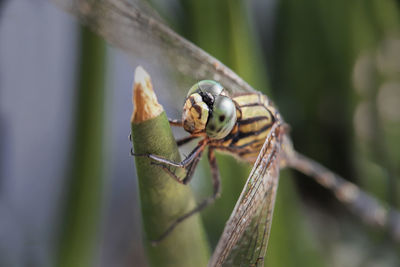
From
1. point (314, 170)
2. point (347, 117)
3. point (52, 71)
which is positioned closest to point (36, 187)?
point (52, 71)

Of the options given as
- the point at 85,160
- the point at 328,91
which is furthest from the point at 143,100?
the point at 328,91

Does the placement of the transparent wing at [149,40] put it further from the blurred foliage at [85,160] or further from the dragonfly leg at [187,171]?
the blurred foliage at [85,160]

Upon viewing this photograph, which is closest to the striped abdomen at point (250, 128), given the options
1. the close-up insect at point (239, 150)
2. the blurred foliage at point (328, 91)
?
the close-up insect at point (239, 150)

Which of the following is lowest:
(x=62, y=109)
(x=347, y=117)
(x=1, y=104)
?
(x=347, y=117)

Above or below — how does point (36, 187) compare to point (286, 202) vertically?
above

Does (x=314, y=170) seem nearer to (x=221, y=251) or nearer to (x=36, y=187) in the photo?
(x=221, y=251)

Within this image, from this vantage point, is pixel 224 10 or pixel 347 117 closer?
pixel 224 10

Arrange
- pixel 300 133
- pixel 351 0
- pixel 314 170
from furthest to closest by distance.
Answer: pixel 300 133
pixel 351 0
pixel 314 170
